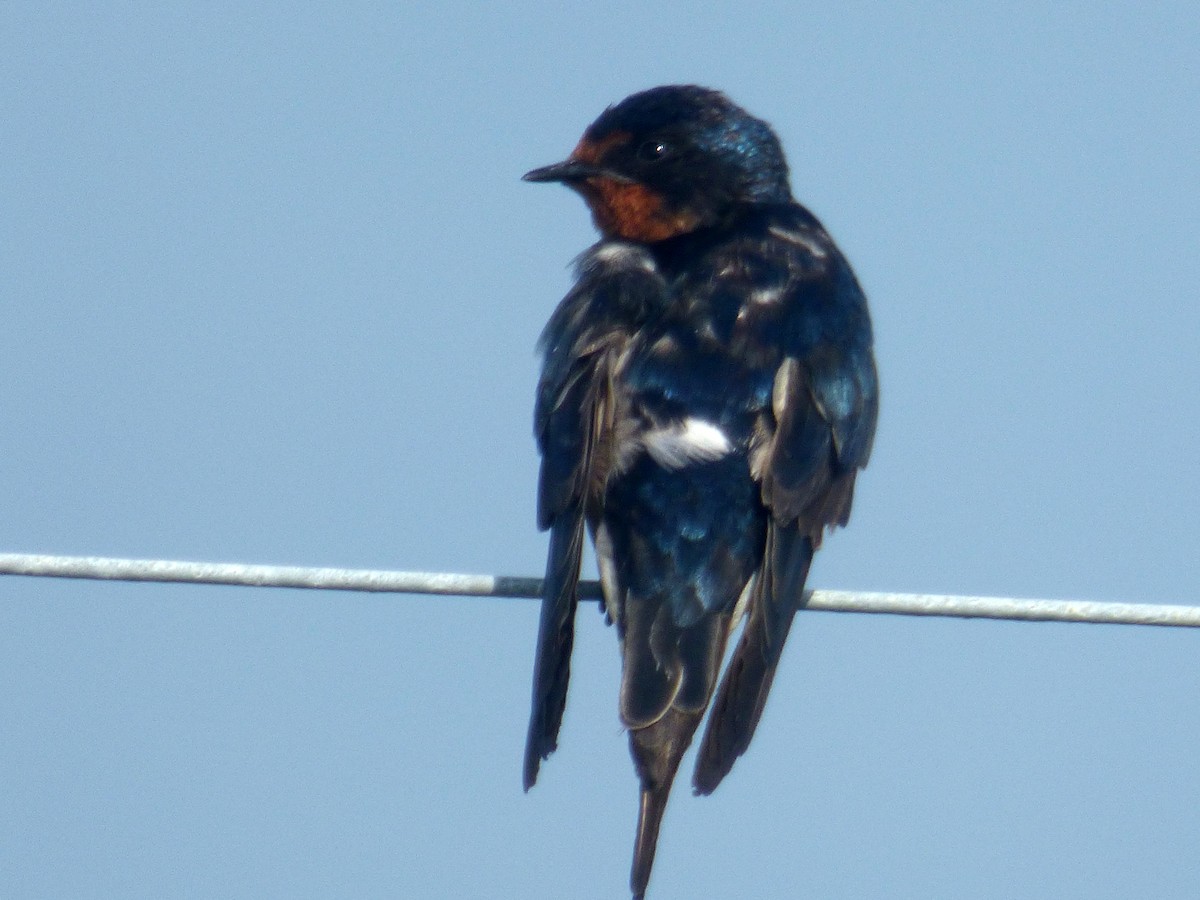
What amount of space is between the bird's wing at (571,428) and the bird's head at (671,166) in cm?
56

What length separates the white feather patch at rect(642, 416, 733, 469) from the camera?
16.2 feet

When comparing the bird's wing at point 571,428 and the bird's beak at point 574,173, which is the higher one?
the bird's beak at point 574,173

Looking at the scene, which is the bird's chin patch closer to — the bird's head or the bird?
the bird's head

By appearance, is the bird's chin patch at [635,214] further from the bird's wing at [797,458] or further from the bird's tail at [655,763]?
the bird's tail at [655,763]

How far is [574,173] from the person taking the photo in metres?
6.38

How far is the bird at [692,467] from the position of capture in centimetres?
465

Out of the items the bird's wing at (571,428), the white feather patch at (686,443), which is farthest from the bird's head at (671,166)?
the white feather patch at (686,443)

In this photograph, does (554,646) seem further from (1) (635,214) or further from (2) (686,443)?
(1) (635,214)

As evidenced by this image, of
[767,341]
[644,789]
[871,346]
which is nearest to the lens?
[644,789]

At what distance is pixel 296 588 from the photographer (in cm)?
382

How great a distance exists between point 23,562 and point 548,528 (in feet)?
4.93

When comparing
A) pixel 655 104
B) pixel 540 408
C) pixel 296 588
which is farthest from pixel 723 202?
pixel 296 588

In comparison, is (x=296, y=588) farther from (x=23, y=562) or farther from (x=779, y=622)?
(x=779, y=622)

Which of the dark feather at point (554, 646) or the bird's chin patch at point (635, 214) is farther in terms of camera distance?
the bird's chin patch at point (635, 214)
